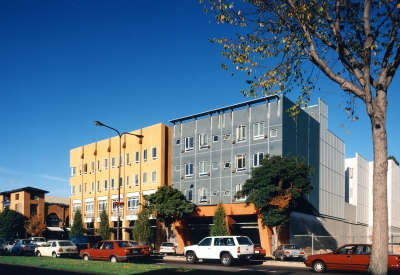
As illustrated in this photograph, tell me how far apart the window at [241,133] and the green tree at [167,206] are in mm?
7906

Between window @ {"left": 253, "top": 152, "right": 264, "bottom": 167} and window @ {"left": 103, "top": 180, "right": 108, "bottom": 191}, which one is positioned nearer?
window @ {"left": 253, "top": 152, "right": 264, "bottom": 167}

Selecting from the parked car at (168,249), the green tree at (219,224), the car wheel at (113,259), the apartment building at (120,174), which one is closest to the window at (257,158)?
the green tree at (219,224)

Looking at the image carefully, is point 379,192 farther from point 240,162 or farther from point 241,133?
point 241,133

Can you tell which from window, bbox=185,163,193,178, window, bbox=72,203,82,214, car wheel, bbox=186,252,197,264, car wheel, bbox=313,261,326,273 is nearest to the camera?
car wheel, bbox=313,261,326,273

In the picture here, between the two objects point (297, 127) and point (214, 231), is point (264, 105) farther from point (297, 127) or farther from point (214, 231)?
point (214, 231)

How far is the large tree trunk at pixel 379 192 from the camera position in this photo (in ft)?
41.5

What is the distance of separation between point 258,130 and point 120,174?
18660 millimetres

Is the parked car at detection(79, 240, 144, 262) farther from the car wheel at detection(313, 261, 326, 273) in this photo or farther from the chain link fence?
the chain link fence

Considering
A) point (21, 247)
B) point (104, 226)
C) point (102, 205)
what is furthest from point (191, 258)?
point (102, 205)

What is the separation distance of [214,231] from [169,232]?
8.23 meters

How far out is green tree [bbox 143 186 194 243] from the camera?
154 feet

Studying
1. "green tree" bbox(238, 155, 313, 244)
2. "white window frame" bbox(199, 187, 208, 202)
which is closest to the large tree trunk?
"green tree" bbox(238, 155, 313, 244)

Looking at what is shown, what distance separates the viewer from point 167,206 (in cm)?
4703

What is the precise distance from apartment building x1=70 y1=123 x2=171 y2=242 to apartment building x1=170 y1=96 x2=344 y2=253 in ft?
6.55
